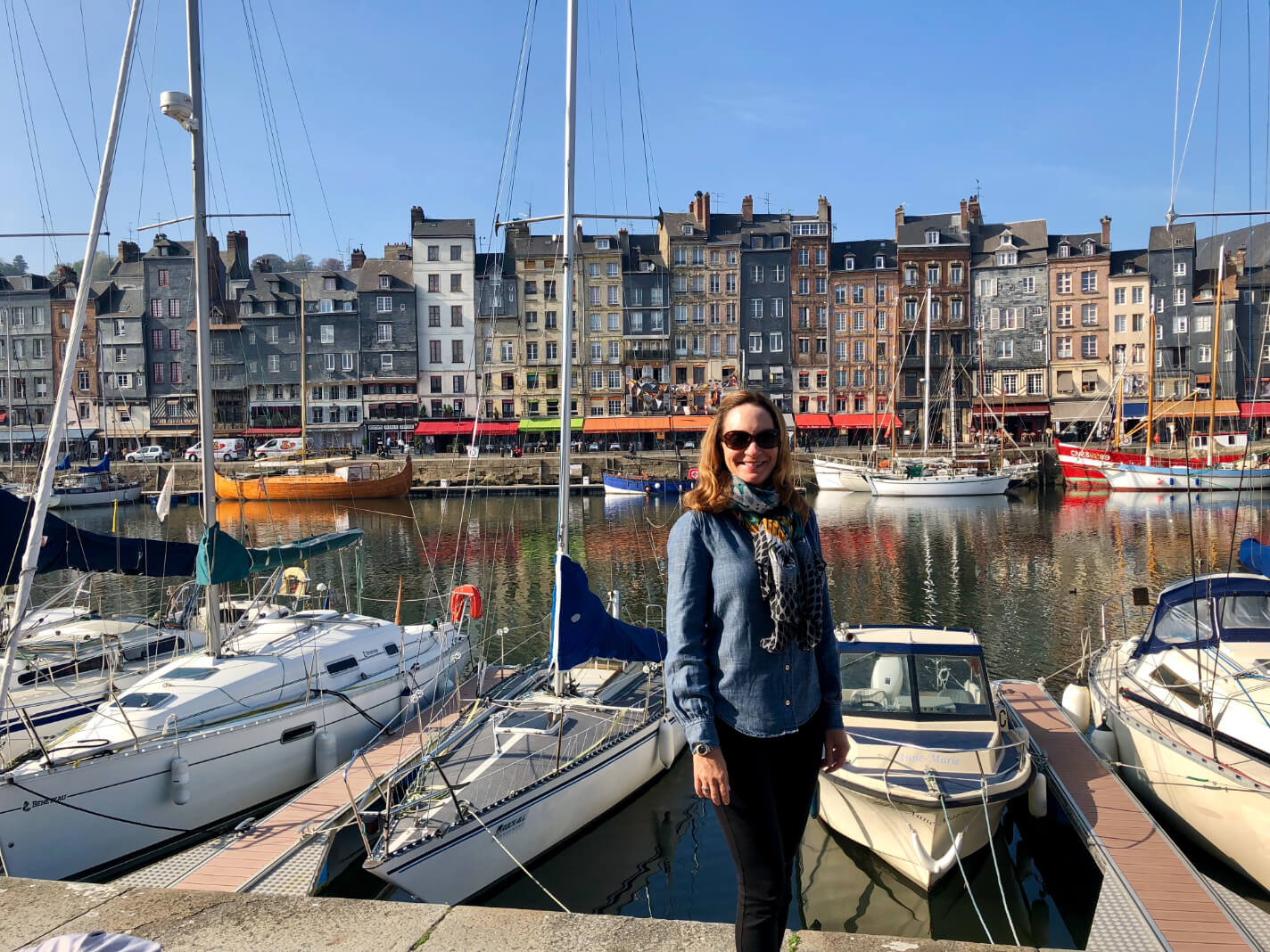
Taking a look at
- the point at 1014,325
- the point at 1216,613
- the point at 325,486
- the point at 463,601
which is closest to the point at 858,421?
the point at 1014,325

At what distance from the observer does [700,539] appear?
318cm

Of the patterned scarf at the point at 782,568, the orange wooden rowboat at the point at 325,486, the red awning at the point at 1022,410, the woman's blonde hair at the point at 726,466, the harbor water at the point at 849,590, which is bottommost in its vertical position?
the harbor water at the point at 849,590

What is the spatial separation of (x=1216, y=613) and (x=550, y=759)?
26.0 ft

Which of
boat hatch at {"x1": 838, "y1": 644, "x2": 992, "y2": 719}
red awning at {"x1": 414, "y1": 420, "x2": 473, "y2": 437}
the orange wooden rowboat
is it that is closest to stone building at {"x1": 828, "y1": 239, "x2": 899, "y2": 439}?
red awning at {"x1": 414, "y1": 420, "x2": 473, "y2": 437}

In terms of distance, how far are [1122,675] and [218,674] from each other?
11.4 m

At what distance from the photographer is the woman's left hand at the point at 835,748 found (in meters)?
3.43

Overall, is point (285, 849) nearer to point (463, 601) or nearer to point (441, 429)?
point (463, 601)

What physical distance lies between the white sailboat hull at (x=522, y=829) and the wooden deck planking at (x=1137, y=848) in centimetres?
474

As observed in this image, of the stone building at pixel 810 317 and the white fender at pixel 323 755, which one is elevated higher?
the stone building at pixel 810 317

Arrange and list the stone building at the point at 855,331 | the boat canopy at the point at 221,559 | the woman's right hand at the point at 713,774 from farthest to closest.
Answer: the stone building at the point at 855,331 < the boat canopy at the point at 221,559 < the woman's right hand at the point at 713,774

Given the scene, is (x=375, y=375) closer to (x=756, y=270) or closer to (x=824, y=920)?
(x=756, y=270)

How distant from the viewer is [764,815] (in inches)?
127

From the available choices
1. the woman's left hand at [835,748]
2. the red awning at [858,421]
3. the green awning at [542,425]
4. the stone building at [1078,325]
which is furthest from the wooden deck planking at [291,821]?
the stone building at [1078,325]

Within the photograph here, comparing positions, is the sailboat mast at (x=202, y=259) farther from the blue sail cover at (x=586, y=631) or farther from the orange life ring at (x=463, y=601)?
the blue sail cover at (x=586, y=631)
